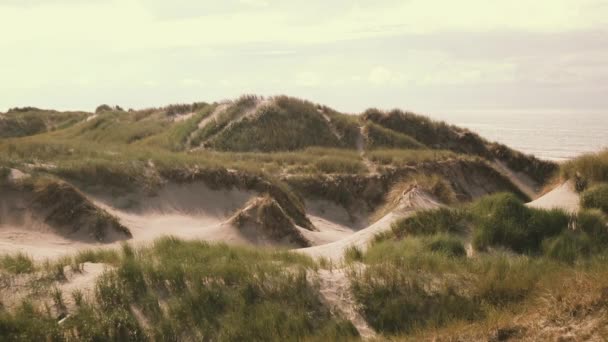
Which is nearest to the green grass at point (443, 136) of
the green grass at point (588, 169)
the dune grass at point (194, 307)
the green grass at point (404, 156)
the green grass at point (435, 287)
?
the green grass at point (404, 156)

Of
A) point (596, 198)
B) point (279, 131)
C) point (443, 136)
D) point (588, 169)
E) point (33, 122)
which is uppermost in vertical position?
point (33, 122)

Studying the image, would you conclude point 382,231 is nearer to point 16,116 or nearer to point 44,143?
point 44,143

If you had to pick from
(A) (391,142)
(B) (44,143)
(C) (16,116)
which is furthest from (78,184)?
(C) (16,116)

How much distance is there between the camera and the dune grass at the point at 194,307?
6.33m

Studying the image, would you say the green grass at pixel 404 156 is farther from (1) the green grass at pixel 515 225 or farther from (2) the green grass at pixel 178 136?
(1) the green grass at pixel 515 225

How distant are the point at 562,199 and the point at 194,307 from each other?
7745mm

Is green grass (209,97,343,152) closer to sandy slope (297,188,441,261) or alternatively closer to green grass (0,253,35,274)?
sandy slope (297,188,441,261)

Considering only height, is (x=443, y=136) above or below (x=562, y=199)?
above

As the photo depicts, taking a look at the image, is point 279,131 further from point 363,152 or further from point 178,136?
point 178,136

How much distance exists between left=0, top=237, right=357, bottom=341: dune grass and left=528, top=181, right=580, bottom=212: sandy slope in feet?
18.3

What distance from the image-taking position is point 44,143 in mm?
16688

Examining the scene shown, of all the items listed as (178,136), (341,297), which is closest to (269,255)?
(341,297)

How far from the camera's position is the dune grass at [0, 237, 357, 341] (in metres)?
6.33

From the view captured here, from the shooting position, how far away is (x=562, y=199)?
1094 cm
